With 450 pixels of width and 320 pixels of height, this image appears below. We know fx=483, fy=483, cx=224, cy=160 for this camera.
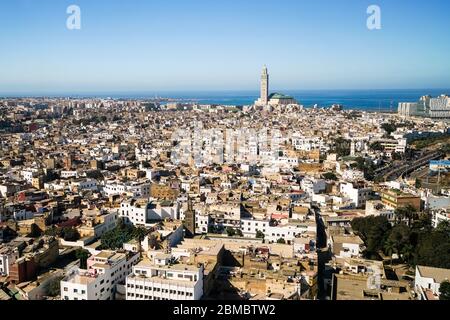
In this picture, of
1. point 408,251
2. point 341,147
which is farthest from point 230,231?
point 341,147

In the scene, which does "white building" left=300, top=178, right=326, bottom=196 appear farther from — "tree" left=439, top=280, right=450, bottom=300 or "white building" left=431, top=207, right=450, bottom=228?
"tree" left=439, top=280, right=450, bottom=300

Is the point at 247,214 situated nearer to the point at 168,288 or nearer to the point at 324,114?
the point at 168,288

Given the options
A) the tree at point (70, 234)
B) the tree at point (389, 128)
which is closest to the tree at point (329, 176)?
the tree at point (70, 234)

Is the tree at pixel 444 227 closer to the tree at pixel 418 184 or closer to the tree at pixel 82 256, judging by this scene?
the tree at pixel 418 184

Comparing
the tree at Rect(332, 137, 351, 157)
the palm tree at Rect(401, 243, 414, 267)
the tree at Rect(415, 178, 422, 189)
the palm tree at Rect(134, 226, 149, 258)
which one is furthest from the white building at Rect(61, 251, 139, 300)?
the tree at Rect(332, 137, 351, 157)

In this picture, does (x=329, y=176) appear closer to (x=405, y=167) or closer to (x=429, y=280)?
(x=405, y=167)
